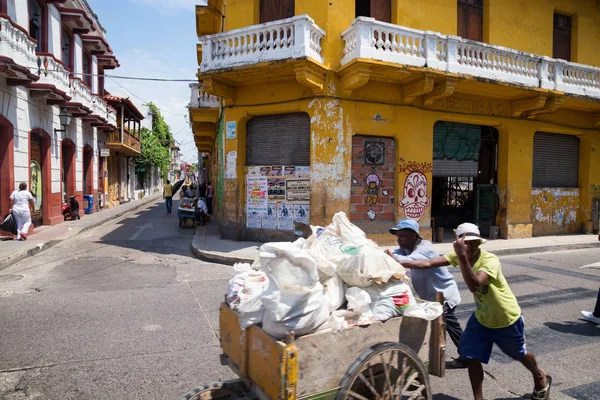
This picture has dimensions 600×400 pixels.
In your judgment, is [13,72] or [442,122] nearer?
[13,72]

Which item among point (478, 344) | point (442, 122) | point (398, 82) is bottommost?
point (478, 344)

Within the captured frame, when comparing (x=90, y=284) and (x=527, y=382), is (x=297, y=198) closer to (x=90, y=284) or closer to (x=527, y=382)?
(x=90, y=284)

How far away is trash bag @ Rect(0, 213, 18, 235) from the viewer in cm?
1144

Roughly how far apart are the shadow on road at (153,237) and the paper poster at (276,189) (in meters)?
2.82

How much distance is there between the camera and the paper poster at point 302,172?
37.8 ft

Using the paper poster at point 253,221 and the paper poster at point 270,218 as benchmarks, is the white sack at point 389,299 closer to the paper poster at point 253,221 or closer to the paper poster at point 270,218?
the paper poster at point 270,218

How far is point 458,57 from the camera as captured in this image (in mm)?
11617

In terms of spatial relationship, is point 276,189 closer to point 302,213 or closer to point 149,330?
point 302,213

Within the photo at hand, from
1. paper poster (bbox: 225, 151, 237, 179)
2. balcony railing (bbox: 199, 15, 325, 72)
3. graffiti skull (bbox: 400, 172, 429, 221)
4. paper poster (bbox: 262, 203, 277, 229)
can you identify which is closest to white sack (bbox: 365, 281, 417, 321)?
balcony railing (bbox: 199, 15, 325, 72)

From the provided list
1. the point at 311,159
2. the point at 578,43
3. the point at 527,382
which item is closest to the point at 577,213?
the point at 578,43

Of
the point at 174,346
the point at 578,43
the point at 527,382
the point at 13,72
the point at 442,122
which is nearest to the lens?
the point at 527,382

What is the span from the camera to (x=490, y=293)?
10.5 feet

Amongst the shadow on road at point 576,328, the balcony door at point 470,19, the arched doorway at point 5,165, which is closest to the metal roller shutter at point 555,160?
the balcony door at point 470,19

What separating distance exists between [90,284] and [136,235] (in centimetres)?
665
